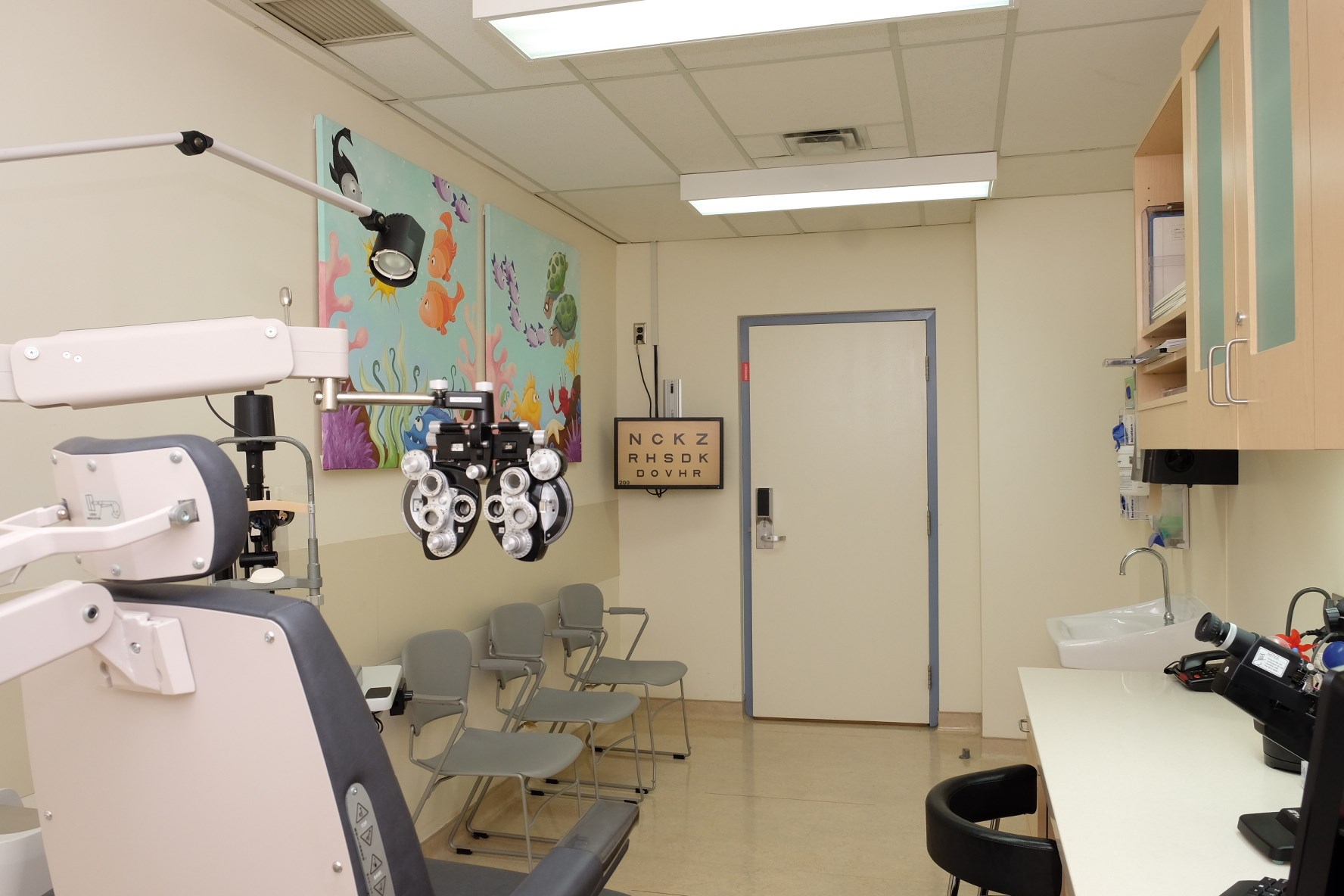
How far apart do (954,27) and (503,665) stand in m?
2.62

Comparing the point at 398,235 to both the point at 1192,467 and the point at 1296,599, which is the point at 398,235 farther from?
the point at 1192,467

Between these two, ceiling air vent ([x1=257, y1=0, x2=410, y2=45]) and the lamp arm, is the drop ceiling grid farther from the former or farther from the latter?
the lamp arm

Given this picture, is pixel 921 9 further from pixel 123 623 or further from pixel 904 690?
pixel 904 690

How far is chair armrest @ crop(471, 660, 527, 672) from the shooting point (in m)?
3.66

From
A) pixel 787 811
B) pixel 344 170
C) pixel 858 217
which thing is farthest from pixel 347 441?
pixel 858 217

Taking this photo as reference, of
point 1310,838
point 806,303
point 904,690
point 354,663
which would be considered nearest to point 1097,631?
point 904,690

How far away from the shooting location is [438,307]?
3684 millimetres

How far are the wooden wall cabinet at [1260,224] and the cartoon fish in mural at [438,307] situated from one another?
7.98 feet

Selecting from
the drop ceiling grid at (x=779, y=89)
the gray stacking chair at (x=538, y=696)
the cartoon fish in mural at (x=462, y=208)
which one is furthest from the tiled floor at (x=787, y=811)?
the drop ceiling grid at (x=779, y=89)

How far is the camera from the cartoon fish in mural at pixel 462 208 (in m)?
3.83

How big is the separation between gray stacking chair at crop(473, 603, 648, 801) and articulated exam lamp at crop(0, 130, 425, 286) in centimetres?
182

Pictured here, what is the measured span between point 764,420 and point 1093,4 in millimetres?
3108

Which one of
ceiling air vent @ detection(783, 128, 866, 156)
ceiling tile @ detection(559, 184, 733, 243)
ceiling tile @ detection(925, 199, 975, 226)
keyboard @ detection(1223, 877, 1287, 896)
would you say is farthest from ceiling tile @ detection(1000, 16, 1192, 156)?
keyboard @ detection(1223, 877, 1287, 896)

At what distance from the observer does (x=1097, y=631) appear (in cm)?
388
